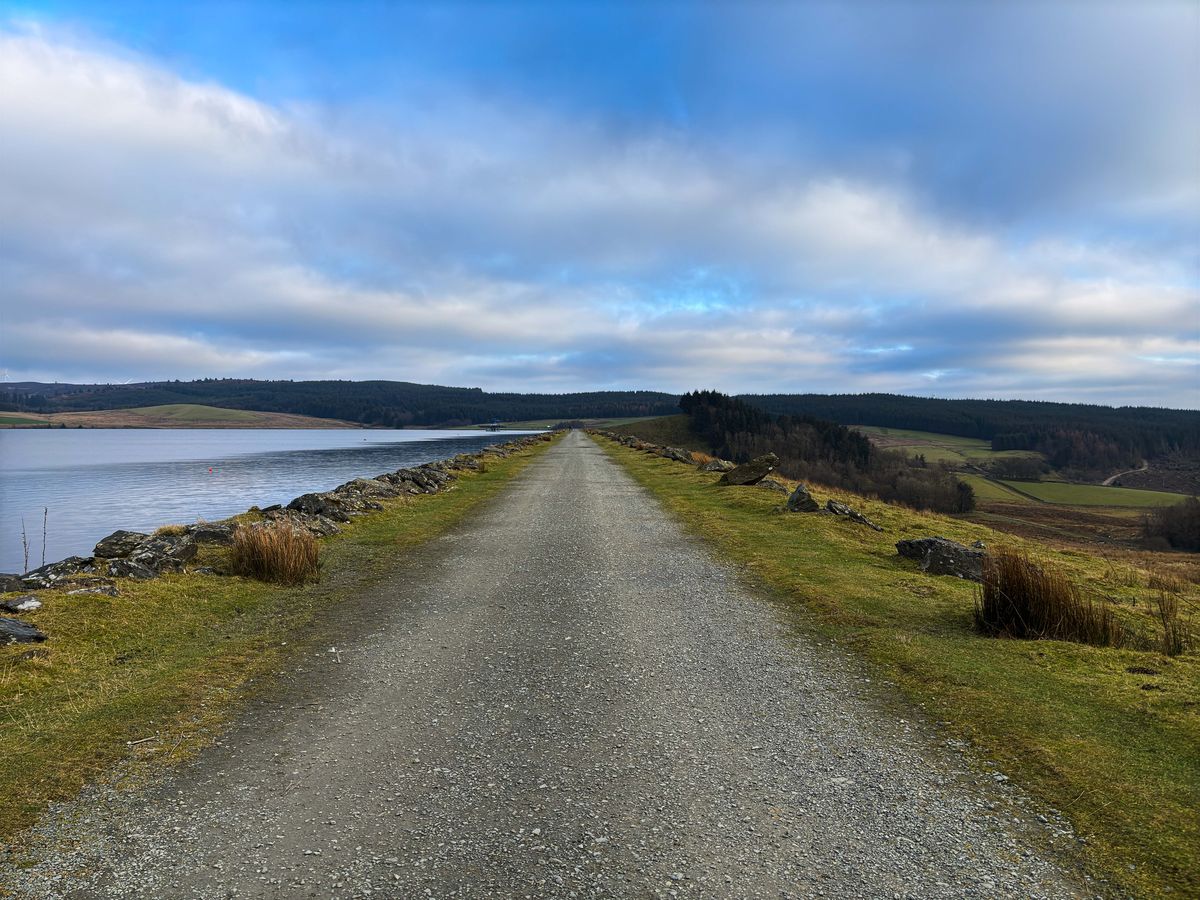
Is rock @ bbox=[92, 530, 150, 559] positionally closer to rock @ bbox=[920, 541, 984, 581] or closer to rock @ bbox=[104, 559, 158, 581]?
rock @ bbox=[104, 559, 158, 581]

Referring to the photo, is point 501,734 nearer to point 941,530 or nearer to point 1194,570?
point 941,530

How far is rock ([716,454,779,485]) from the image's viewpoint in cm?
2550

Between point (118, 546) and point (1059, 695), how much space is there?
13.7 meters

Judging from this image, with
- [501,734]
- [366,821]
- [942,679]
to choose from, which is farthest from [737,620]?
[366,821]

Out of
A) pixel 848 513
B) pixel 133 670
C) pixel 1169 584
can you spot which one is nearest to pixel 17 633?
pixel 133 670

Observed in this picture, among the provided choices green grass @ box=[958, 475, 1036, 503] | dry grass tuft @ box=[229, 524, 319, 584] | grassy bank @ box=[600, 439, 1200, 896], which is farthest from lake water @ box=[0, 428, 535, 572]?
green grass @ box=[958, 475, 1036, 503]

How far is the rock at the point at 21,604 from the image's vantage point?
7750 millimetres

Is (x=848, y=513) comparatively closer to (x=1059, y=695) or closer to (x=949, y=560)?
(x=949, y=560)

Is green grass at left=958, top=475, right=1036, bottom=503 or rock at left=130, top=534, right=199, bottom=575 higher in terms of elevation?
rock at left=130, top=534, right=199, bottom=575

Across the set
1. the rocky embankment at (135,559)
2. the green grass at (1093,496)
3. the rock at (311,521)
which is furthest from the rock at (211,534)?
the green grass at (1093,496)

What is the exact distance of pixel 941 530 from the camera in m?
18.0

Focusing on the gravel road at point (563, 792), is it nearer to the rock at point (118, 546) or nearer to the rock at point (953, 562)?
the rock at point (953, 562)

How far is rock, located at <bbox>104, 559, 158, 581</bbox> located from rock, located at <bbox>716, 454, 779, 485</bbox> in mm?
19966

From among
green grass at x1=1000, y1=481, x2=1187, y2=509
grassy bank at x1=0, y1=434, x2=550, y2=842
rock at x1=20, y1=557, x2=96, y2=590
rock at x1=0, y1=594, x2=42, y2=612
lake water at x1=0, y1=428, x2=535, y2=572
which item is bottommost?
green grass at x1=1000, y1=481, x2=1187, y2=509
